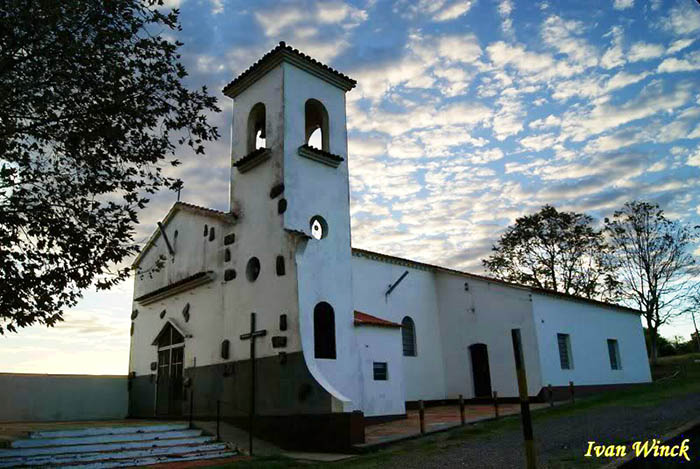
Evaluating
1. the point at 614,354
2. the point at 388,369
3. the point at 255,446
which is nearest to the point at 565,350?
the point at 614,354

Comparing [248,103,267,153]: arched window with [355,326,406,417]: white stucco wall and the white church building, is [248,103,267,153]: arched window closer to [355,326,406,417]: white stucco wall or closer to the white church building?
the white church building

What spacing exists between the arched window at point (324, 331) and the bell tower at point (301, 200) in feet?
0.09

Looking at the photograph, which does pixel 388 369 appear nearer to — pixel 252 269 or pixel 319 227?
pixel 319 227

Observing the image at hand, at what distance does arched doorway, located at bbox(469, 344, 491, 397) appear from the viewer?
22594mm

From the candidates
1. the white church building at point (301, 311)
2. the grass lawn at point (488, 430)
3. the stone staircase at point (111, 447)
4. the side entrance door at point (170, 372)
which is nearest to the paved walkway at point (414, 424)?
the grass lawn at point (488, 430)

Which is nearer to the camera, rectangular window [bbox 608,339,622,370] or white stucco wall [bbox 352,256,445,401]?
white stucco wall [bbox 352,256,445,401]

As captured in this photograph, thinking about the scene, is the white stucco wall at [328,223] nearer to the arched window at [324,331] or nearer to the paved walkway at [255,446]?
the arched window at [324,331]

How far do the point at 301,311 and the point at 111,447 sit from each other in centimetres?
534

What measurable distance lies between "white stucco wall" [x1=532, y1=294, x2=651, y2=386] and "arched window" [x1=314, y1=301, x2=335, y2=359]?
10.0 meters

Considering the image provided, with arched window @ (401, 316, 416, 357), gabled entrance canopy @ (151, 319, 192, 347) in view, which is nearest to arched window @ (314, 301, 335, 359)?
gabled entrance canopy @ (151, 319, 192, 347)

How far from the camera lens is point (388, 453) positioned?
39.1 ft

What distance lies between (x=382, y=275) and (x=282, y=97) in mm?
9017

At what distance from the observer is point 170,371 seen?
1859 centimetres

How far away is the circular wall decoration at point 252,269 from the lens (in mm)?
15883
